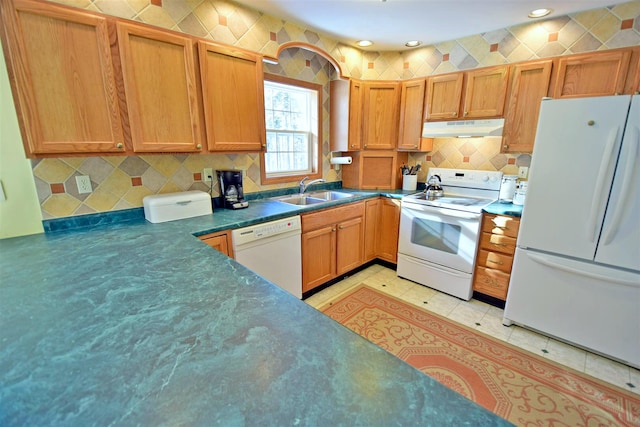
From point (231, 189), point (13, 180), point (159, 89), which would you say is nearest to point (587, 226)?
point (231, 189)

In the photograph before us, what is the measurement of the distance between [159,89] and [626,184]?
2873 mm

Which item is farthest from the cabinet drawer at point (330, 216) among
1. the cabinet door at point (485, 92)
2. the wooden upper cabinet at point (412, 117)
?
the cabinet door at point (485, 92)

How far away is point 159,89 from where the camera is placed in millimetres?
1761

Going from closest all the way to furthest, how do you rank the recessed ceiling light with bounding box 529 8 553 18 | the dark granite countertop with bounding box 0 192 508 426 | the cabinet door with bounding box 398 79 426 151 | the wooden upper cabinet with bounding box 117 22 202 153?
the dark granite countertop with bounding box 0 192 508 426 < the wooden upper cabinet with bounding box 117 22 202 153 < the recessed ceiling light with bounding box 529 8 553 18 < the cabinet door with bounding box 398 79 426 151

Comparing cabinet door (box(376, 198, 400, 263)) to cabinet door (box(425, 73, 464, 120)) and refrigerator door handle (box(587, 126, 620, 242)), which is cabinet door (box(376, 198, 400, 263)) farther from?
refrigerator door handle (box(587, 126, 620, 242))

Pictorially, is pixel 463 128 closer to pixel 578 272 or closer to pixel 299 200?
pixel 578 272

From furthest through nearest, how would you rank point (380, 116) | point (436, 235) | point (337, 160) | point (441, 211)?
point (337, 160) → point (380, 116) → point (436, 235) → point (441, 211)

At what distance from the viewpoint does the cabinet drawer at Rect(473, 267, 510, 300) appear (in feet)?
7.91

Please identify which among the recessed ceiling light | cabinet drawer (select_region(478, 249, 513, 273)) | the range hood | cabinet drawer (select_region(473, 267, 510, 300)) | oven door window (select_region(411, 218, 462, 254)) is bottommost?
cabinet drawer (select_region(473, 267, 510, 300))

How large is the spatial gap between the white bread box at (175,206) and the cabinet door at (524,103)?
2.66 metres

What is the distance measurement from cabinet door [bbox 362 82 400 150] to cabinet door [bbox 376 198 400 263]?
2.25ft

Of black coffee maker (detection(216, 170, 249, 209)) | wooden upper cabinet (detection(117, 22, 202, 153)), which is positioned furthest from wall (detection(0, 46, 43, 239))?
black coffee maker (detection(216, 170, 249, 209))

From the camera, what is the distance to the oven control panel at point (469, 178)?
281 cm

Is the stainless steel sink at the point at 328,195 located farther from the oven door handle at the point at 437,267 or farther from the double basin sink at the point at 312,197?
the oven door handle at the point at 437,267
